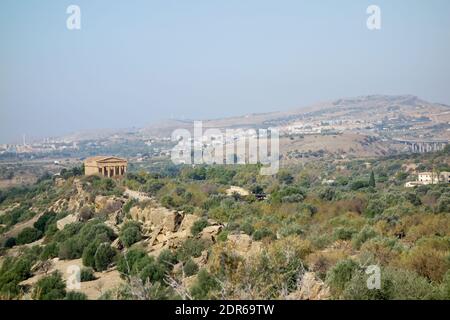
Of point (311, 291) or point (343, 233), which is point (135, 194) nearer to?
point (343, 233)

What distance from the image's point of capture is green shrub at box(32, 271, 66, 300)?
45.5 ft

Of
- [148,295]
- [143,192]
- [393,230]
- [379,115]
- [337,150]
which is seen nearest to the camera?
[148,295]

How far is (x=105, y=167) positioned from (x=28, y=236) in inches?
528

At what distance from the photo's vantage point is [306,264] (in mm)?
14438

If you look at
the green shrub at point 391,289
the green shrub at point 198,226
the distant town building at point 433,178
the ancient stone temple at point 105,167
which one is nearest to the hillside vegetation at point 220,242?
the green shrub at point 391,289

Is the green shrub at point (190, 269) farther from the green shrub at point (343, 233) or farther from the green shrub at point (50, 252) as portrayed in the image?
the green shrub at point (50, 252)

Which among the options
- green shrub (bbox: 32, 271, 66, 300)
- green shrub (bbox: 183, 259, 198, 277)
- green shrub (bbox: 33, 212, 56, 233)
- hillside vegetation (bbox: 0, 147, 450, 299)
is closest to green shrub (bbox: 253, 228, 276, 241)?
hillside vegetation (bbox: 0, 147, 450, 299)

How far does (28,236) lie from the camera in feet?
103

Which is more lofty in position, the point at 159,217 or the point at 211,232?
the point at 211,232

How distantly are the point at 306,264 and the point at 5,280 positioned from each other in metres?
10.7

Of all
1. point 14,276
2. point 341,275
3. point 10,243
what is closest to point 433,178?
point 10,243
